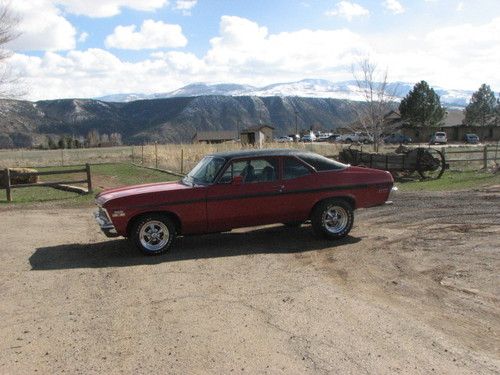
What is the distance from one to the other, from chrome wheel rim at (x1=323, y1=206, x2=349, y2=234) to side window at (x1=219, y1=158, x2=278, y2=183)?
1168 millimetres

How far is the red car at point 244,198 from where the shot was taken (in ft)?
26.9

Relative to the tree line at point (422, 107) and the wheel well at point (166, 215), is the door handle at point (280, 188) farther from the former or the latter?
the tree line at point (422, 107)

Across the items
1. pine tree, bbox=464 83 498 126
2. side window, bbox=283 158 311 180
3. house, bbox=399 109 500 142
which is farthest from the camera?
pine tree, bbox=464 83 498 126

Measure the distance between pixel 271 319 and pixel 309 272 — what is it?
186 cm

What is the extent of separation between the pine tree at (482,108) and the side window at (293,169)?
81874 mm

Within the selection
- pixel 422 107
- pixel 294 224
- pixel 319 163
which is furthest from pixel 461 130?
pixel 319 163

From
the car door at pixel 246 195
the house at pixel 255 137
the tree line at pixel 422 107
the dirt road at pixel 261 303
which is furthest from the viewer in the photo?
the tree line at pixel 422 107

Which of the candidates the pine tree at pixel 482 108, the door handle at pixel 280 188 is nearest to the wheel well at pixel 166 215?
the door handle at pixel 280 188

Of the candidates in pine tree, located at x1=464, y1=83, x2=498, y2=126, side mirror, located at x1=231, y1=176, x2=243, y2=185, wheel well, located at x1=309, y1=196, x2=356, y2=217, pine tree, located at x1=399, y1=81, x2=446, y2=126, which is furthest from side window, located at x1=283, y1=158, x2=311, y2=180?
pine tree, located at x1=464, y1=83, x2=498, y2=126

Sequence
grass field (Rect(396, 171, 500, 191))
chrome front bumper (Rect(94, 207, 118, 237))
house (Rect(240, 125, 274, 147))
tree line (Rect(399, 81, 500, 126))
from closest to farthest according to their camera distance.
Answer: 1. chrome front bumper (Rect(94, 207, 118, 237))
2. grass field (Rect(396, 171, 500, 191))
3. house (Rect(240, 125, 274, 147))
4. tree line (Rect(399, 81, 500, 126))

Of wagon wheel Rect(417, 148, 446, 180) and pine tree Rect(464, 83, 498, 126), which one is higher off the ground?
pine tree Rect(464, 83, 498, 126)

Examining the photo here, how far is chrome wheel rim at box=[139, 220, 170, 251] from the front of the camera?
822cm

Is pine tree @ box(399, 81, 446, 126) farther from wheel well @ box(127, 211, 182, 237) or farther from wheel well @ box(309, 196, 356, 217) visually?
wheel well @ box(127, 211, 182, 237)

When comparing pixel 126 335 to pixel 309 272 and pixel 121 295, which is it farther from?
pixel 309 272
